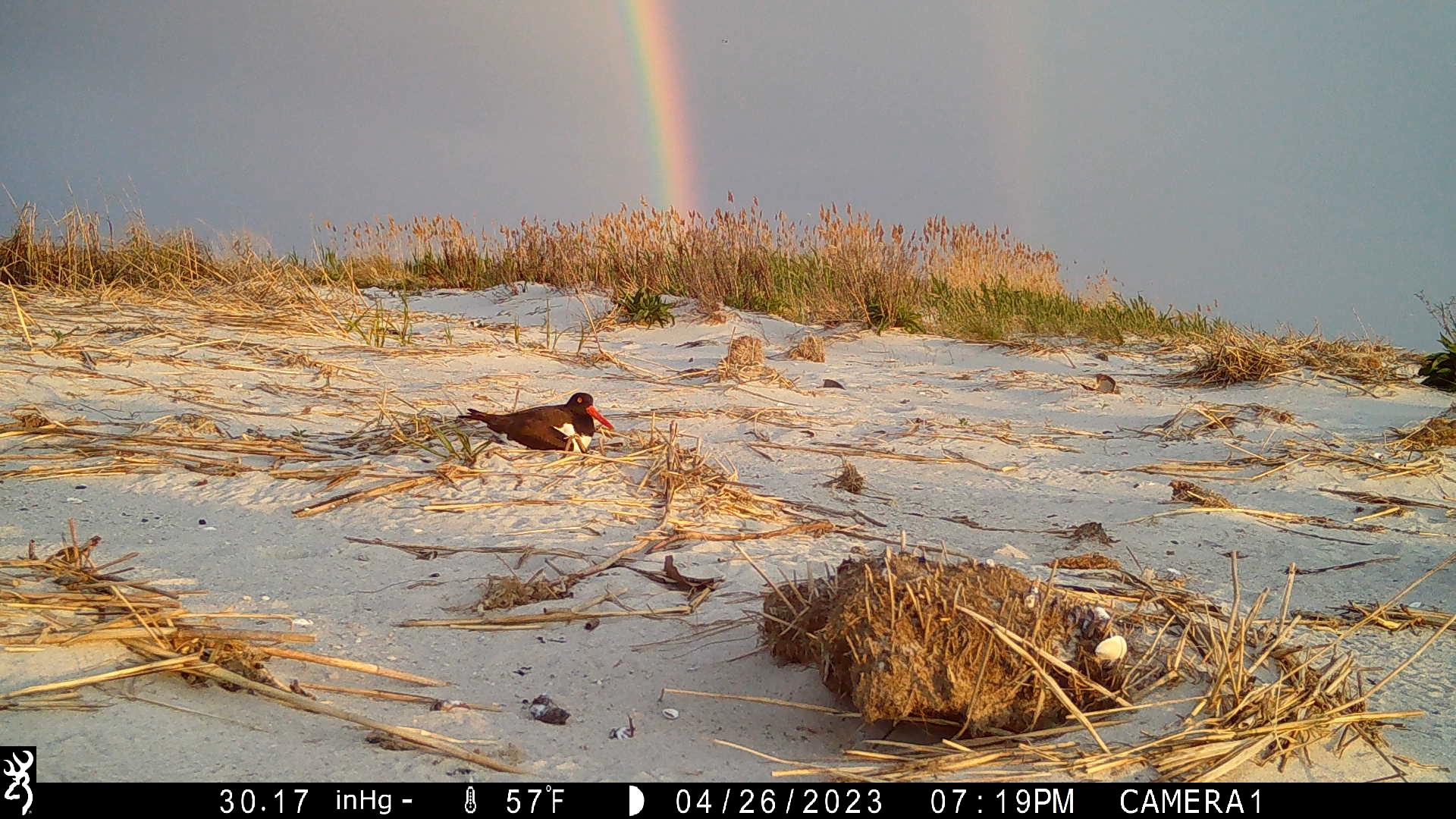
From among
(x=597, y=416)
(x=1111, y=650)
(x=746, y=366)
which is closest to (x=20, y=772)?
(x=1111, y=650)

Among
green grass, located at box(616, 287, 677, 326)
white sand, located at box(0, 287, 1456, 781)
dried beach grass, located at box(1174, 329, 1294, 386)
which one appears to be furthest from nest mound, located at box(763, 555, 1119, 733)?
green grass, located at box(616, 287, 677, 326)

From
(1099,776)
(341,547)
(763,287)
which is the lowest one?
(1099,776)

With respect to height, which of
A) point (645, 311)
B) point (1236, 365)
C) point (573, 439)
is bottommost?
point (573, 439)

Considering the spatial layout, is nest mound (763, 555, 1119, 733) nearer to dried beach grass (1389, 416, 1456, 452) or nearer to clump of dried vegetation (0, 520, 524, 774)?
clump of dried vegetation (0, 520, 524, 774)

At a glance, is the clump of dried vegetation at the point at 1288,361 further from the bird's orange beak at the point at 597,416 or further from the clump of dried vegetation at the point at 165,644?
the clump of dried vegetation at the point at 165,644

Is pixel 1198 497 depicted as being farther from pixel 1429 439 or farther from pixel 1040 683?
pixel 1040 683

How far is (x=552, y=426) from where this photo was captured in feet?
12.0

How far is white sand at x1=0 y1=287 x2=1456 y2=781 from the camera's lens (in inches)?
66.7

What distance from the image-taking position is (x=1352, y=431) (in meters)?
4.95

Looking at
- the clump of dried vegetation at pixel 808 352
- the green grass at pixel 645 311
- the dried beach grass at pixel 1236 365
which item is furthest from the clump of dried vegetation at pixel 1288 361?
the green grass at pixel 645 311

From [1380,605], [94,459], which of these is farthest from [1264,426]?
[94,459]

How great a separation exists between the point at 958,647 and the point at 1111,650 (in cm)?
36

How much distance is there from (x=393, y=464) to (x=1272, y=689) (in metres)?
2.94

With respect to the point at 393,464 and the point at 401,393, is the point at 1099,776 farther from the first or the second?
the point at 401,393
